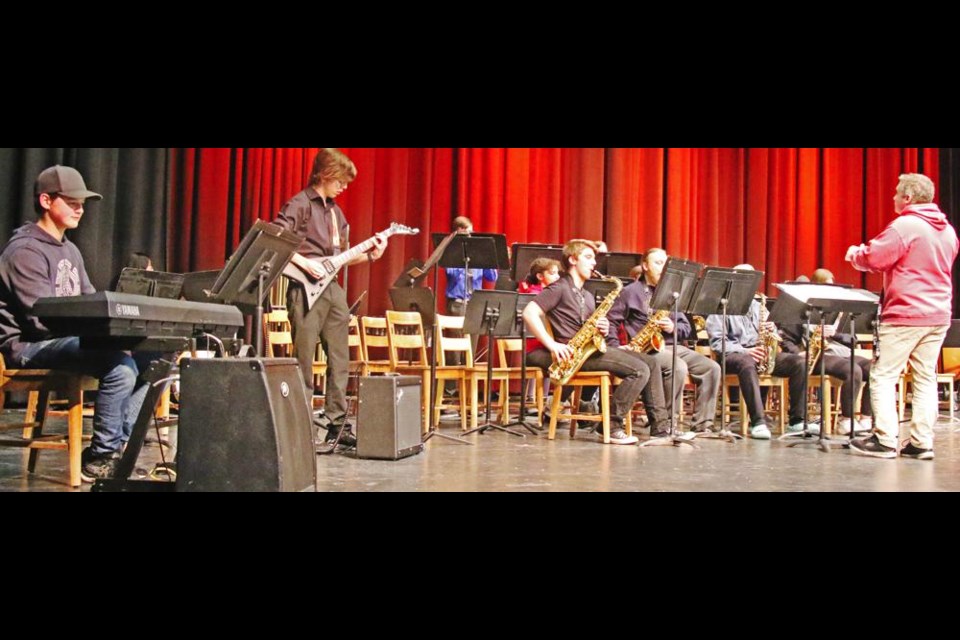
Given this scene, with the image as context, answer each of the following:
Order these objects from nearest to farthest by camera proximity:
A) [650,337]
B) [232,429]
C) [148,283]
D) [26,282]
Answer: [232,429], [26,282], [148,283], [650,337]

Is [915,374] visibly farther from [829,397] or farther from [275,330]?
[275,330]

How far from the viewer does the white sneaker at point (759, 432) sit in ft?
19.9

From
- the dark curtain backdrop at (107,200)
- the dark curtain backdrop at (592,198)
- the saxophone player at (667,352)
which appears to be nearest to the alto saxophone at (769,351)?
the saxophone player at (667,352)

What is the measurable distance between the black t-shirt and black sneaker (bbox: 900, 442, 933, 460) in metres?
2.10

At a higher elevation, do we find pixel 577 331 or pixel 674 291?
pixel 674 291

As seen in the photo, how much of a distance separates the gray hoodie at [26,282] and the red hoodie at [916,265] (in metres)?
4.23

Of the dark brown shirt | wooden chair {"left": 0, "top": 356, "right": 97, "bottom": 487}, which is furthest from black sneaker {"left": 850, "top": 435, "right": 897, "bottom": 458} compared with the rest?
wooden chair {"left": 0, "top": 356, "right": 97, "bottom": 487}

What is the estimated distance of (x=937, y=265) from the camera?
4.89m

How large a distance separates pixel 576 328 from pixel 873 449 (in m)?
1.95

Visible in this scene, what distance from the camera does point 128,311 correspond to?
2867mm

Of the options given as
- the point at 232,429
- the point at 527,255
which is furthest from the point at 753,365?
the point at 232,429

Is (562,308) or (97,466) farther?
(562,308)

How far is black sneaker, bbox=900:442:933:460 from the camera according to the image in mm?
4946

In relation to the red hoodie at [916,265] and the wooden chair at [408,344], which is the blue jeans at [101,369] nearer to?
the wooden chair at [408,344]
